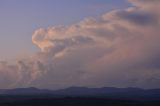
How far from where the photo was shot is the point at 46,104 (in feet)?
507

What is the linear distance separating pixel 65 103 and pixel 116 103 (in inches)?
769

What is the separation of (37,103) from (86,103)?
18.7 m

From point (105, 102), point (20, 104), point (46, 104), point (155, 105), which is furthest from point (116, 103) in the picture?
point (20, 104)

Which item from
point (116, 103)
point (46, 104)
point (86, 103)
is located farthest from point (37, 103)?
point (116, 103)

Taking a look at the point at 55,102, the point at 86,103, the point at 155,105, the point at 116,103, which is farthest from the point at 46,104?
the point at 155,105

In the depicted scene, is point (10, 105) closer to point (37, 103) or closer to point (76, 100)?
point (37, 103)

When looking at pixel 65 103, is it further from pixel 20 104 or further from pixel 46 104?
pixel 20 104

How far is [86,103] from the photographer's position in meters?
155

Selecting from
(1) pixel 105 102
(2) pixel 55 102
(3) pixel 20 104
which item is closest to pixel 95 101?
(1) pixel 105 102

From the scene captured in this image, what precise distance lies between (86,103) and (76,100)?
7.63 metres

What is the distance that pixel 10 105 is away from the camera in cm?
15725

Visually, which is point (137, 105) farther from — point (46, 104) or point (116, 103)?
point (46, 104)

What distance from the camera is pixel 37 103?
158500mm

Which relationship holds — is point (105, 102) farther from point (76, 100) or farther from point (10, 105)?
point (10, 105)
